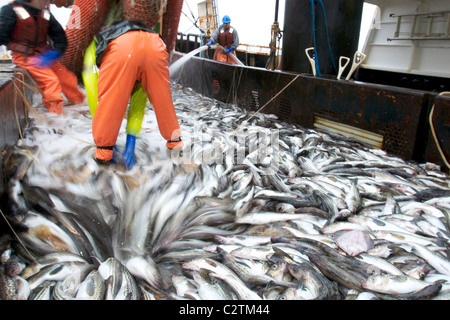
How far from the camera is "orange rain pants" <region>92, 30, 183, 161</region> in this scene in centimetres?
289

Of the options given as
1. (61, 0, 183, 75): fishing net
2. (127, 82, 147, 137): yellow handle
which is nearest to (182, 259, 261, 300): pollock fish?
(127, 82, 147, 137): yellow handle

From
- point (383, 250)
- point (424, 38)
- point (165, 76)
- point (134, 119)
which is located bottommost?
point (383, 250)

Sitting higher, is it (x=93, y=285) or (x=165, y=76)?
(x=165, y=76)

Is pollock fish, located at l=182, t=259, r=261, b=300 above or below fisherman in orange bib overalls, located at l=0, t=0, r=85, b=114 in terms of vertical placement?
below

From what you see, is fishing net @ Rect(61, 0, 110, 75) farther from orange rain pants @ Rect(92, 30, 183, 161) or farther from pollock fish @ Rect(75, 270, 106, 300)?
pollock fish @ Rect(75, 270, 106, 300)

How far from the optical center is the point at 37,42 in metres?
4.48

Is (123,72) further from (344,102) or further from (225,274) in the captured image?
(344,102)

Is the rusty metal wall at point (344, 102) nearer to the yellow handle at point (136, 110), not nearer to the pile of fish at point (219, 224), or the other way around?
the pile of fish at point (219, 224)

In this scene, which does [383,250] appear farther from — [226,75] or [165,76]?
[226,75]

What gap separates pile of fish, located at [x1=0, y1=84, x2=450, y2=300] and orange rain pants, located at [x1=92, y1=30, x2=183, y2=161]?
413 millimetres

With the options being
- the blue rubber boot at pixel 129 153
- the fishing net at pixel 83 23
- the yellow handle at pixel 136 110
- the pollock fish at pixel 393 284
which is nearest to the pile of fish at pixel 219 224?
the pollock fish at pixel 393 284

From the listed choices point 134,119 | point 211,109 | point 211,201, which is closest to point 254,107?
point 211,109

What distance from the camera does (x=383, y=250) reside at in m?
2.28
